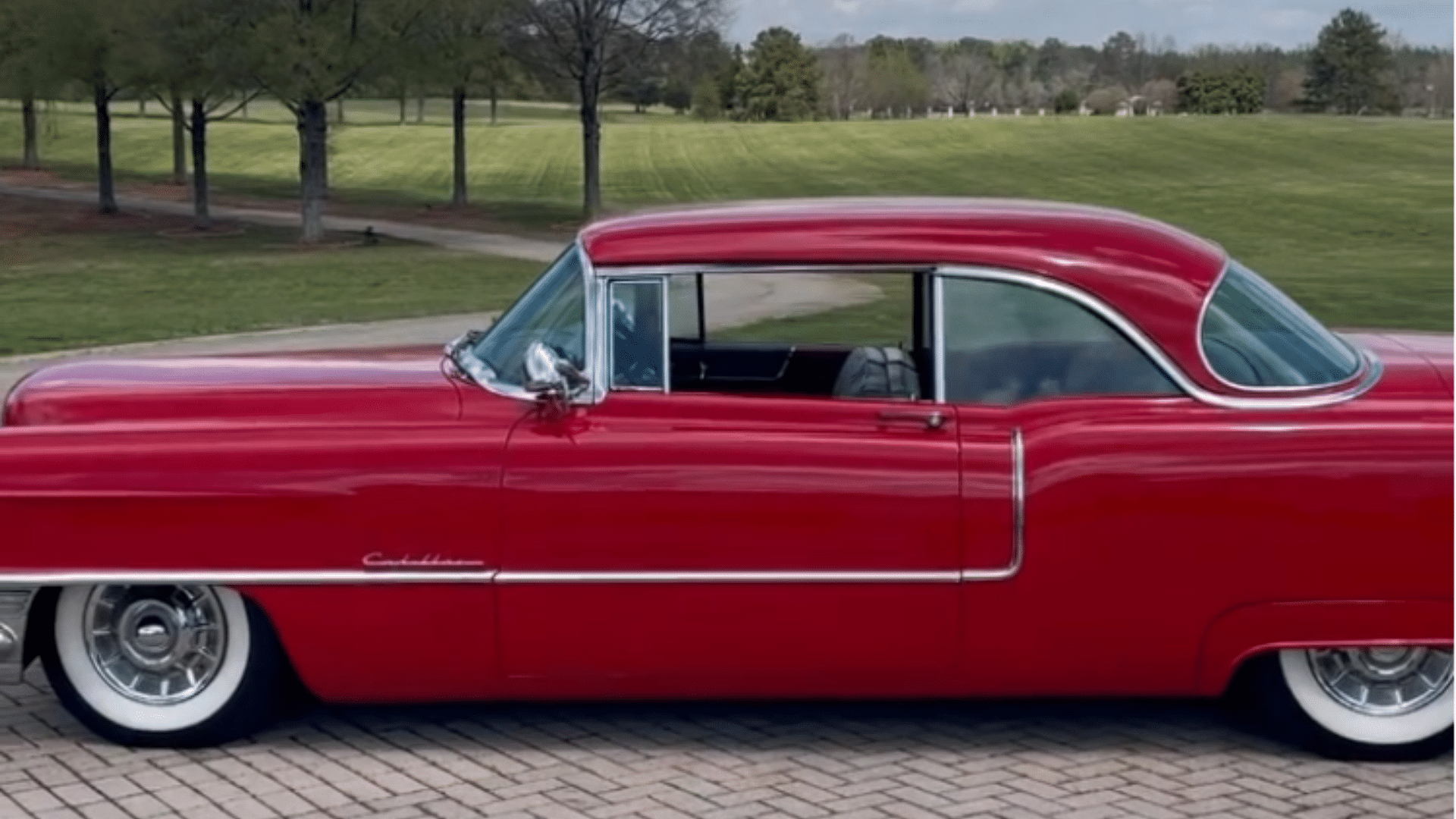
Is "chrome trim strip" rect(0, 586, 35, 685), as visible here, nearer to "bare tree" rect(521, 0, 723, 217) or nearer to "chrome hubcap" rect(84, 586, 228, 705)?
"chrome hubcap" rect(84, 586, 228, 705)

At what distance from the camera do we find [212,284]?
28.6 m

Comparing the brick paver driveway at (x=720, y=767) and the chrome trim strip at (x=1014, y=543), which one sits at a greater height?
the chrome trim strip at (x=1014, y=543)

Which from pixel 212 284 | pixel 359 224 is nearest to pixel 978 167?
Answer: pixel 359 224

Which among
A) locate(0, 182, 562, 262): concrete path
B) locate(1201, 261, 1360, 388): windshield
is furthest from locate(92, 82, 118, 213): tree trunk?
locate(1201, 261, 1360, 388): windshield

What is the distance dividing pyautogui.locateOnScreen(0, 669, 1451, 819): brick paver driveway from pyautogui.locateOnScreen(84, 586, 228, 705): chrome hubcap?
20 centimetres

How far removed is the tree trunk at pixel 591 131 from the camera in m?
45.3

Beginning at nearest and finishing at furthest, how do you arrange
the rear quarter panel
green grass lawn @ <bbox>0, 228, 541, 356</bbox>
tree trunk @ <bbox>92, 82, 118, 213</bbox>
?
the rear quarter panel
green grass lawn @ <bbox>0, 228, 541, 356</bbox>
tree trunk @ <bbox>92, 82, 118, 213</bbox>

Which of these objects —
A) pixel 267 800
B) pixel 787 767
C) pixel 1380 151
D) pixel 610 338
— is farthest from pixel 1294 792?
pixel 1380 151

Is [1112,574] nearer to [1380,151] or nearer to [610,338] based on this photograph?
[610,338]

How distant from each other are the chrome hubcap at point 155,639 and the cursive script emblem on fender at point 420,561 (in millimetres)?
510

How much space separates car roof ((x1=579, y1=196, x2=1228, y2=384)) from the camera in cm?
527

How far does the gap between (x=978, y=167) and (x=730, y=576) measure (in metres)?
63.2

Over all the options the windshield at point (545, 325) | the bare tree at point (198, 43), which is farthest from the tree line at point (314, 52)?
the windshield at point (545, 325)

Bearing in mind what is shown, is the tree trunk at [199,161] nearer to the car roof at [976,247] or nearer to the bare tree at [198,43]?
the bare tree at [198,43]
